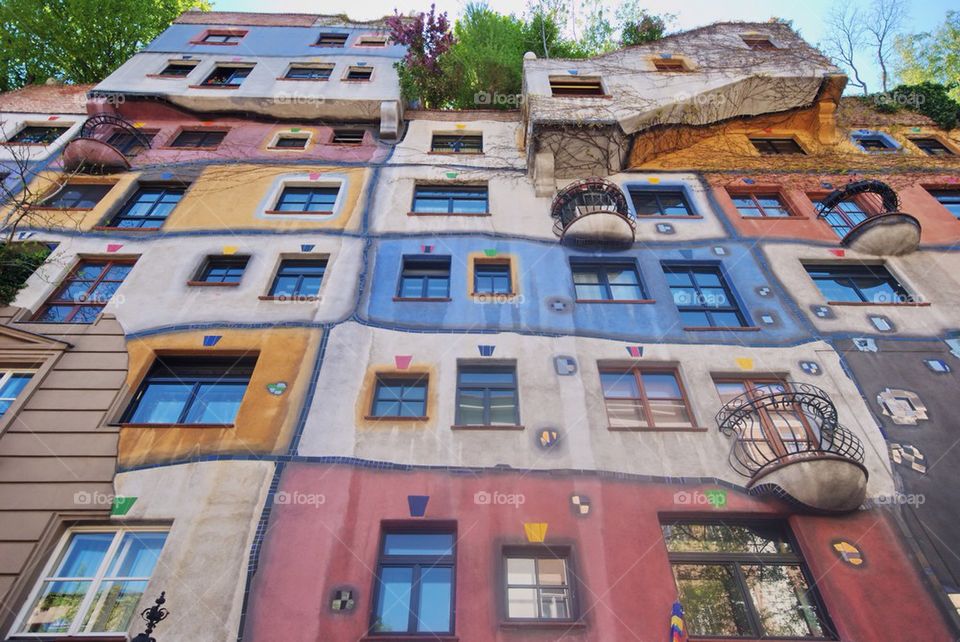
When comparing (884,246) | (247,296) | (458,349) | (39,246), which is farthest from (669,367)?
(39,246)

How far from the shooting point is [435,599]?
735cm

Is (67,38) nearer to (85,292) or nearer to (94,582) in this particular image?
(85,292)

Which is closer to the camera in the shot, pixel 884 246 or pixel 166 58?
pixel 884 246

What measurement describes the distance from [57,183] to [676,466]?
15.5 m

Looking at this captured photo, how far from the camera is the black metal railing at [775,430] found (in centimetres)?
849

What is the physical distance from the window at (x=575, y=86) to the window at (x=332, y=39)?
905 cm

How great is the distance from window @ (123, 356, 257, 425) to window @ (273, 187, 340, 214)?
16.3ft

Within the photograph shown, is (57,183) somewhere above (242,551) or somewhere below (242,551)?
above

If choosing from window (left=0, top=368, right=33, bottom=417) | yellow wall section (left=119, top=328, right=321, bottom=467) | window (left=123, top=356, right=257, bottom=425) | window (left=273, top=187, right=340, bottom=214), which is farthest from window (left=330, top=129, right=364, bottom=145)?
window (left=0, top=368, right=33, bottom=417)

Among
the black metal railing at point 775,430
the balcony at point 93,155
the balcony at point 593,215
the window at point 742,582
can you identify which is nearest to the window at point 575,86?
the balcony at point 593,215

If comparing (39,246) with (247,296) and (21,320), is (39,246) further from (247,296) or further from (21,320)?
(247,296)

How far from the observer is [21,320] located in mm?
10750

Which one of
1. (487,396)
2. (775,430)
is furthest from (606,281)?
(775,430)

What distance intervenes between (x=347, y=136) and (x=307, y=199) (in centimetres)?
396
